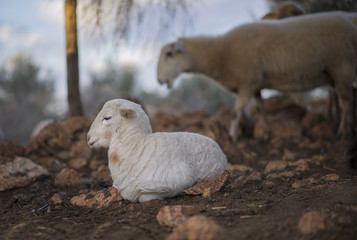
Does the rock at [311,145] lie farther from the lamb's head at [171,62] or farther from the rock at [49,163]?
the rock at [49,163]

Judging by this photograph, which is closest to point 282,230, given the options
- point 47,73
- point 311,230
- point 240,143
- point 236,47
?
point 311,230

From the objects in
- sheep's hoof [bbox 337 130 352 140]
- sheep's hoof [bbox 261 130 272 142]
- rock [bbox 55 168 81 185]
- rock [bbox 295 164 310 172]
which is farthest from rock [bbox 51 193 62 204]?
sheep's hoof [bbox 337 130 352 140]

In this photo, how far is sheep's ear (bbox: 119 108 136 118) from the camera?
3.50 metres

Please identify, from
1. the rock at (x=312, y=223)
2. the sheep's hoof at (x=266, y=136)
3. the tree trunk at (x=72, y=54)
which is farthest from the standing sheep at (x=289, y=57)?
the rock at (x=312, y=223)

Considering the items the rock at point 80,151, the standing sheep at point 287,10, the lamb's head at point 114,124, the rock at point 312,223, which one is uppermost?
the standing sheep at point 287,10

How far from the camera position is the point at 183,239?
2.25 metres

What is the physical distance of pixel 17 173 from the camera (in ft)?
15.8

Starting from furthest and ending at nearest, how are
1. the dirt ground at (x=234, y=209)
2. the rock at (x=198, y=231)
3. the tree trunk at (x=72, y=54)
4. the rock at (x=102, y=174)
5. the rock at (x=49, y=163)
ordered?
1. the tree trunk at (x=72, y=54)
2. the rock at (x=49, y=163)
3. the rock at (x=102, y=174)
4. the dirt ground at (x=234, y=209)
5. the rock at (x=198, y=231)

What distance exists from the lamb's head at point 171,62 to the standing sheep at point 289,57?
0.15 meters

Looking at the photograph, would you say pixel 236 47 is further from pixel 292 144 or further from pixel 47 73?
pixel 47 73

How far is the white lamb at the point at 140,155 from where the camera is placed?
3469 millimetres

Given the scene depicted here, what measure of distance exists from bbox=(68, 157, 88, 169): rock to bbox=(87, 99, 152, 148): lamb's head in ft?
8.17

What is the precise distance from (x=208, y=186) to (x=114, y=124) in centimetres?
112

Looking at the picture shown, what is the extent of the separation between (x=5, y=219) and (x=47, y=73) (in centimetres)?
1745
